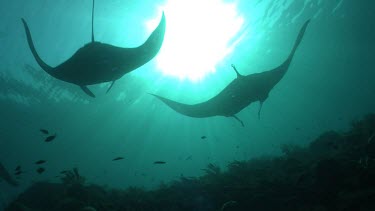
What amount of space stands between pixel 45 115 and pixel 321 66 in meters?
37.3

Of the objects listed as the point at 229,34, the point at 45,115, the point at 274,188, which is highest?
the point at 45,115

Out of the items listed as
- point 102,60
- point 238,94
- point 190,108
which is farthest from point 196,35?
point 102,60

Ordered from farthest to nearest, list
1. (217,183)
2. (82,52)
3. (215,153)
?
(215,153) → (217,183) → (82,52)

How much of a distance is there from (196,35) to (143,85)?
10151 mm

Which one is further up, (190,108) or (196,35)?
(196,35)

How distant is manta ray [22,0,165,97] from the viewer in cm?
490

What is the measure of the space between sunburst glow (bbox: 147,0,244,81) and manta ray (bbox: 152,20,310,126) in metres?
7.85

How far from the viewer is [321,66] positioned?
37.3m

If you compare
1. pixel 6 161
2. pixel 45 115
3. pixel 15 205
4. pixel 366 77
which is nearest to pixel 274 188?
pixel 15 205

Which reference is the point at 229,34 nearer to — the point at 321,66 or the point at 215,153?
the point at 321,66

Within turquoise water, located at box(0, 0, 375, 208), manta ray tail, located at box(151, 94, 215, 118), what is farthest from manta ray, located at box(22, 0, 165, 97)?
turquoise water, located at box(0, 0, 375, 208)

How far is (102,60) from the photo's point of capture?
509 cm

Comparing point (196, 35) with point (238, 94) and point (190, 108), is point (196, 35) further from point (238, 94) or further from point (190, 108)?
point (238, 94)

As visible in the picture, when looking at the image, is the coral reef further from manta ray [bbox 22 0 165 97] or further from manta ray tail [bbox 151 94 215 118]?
manta ray [bbox 22 0 165 97]
